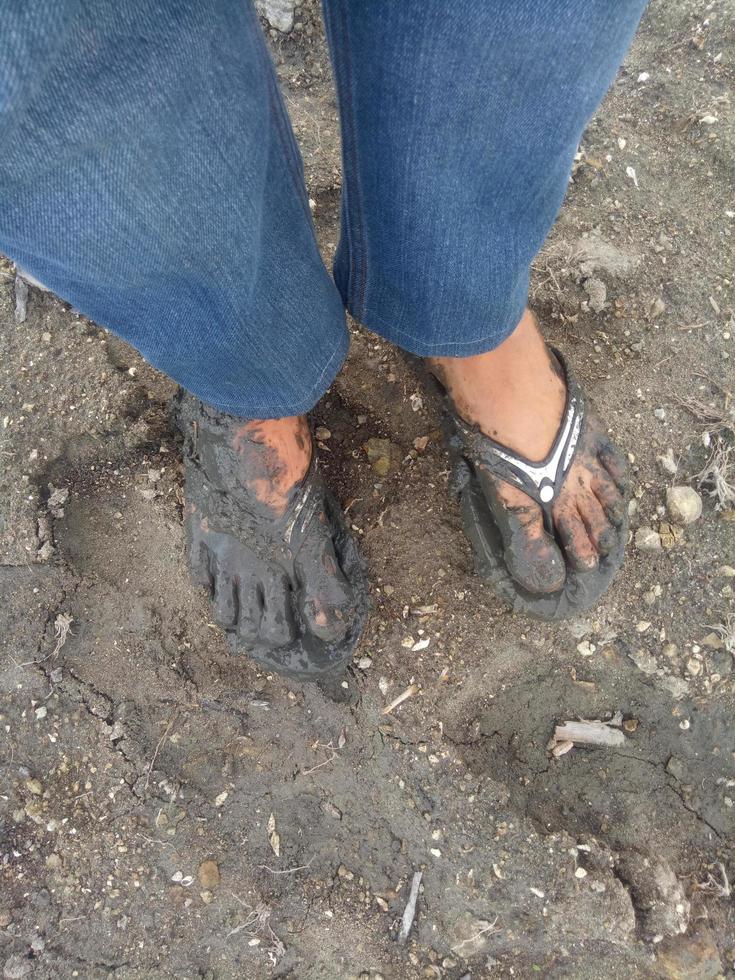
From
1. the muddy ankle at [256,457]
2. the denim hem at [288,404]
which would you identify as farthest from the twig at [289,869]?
the denim hem at [288,404]

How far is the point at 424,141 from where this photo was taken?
0.75 meters

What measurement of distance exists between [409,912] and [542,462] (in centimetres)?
99

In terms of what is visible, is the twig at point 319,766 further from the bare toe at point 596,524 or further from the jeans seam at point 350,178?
the jeans seam at point 350,178

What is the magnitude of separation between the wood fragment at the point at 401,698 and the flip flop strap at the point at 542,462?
49 centimetres

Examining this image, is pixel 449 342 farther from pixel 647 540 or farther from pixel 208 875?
pixel 208 875

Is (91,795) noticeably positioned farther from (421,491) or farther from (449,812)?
(421,491)

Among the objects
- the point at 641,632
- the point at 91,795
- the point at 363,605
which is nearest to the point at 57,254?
the point at 363,605

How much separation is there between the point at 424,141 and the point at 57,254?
41 cm

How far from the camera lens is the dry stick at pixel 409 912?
1.42 meters

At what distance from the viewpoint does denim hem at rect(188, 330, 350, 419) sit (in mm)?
1121

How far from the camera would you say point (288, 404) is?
116 cm

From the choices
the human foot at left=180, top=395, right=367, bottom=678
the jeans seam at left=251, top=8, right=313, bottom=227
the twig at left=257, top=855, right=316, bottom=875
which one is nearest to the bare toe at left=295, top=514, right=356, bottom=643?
the human foot at left=180, top=395, right=367, bottom=678

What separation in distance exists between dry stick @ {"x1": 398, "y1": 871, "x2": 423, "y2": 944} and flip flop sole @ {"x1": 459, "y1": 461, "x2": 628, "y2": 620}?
61 cm

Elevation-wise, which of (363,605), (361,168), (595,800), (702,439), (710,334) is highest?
(361,168)
